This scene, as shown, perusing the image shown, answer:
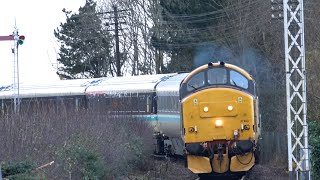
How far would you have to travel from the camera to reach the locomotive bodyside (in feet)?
68.5

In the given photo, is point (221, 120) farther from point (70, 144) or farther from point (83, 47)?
point (83, 47)

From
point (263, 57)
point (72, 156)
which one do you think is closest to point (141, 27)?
point (263, 57)

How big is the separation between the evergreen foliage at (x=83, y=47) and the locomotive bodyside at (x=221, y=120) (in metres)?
36.2

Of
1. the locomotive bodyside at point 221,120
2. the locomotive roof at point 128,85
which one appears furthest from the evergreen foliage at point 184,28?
the locomotive bodyside at point 221,120

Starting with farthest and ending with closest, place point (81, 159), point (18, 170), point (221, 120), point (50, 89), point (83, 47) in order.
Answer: point (83, 47) → point (50, 89) → point (221, 120) → point (81, 159) → point (18, 170)

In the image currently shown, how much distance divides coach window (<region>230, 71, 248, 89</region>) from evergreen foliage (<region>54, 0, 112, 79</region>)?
36092 mm

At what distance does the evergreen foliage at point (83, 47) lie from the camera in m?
58.1

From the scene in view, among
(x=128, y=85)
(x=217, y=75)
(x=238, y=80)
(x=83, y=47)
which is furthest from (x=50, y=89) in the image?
(x=83, y=47)

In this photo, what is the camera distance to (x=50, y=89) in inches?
1443

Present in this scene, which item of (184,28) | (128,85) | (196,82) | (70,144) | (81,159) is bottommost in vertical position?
(81,159)

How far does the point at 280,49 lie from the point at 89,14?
26.7m

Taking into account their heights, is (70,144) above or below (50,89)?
below

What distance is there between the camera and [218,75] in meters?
21.5

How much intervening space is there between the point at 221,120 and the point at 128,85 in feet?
39.5
